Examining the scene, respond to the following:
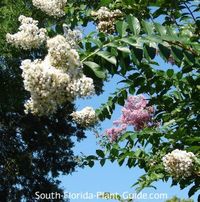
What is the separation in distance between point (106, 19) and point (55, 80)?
136 centimetres

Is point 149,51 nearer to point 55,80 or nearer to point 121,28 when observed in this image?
point 121,28

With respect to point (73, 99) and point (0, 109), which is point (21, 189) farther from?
point (73, 99)

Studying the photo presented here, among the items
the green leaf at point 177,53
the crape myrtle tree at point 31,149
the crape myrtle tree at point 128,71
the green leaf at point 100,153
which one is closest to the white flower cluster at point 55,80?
the crape myrtle tree at point 128,71

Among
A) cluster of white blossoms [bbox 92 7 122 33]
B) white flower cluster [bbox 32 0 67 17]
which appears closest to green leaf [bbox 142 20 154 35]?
cluster of white blossoms [bbox 92 7 122 33]

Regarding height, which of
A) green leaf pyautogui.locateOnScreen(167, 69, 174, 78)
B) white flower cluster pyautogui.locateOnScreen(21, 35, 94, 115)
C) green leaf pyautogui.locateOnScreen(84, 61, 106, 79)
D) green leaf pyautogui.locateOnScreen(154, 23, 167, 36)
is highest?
green leaf pyautogui.locateOnScreen(167, 69, 174, 78)

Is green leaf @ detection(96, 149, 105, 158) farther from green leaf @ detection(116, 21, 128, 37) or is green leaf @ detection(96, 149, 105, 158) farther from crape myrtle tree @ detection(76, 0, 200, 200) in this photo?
green leaf @ detection(116, 21, 128, 37)

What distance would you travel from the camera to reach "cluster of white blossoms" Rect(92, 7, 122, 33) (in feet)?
9.00

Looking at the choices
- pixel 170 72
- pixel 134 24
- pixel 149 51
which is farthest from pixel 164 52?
pixel 170 72

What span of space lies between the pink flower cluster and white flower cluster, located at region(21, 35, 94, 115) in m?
2.92

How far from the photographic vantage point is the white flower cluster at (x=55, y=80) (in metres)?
1.57

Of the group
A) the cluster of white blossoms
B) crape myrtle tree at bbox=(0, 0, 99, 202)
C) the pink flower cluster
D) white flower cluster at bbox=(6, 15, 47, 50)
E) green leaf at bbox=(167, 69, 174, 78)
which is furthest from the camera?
crape myrtle tree at bbox=(0, 0, 99, 202)

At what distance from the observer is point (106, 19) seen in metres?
2.87

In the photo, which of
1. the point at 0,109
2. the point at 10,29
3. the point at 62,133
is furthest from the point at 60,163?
the point at 10,29

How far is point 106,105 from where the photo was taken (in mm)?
3406
